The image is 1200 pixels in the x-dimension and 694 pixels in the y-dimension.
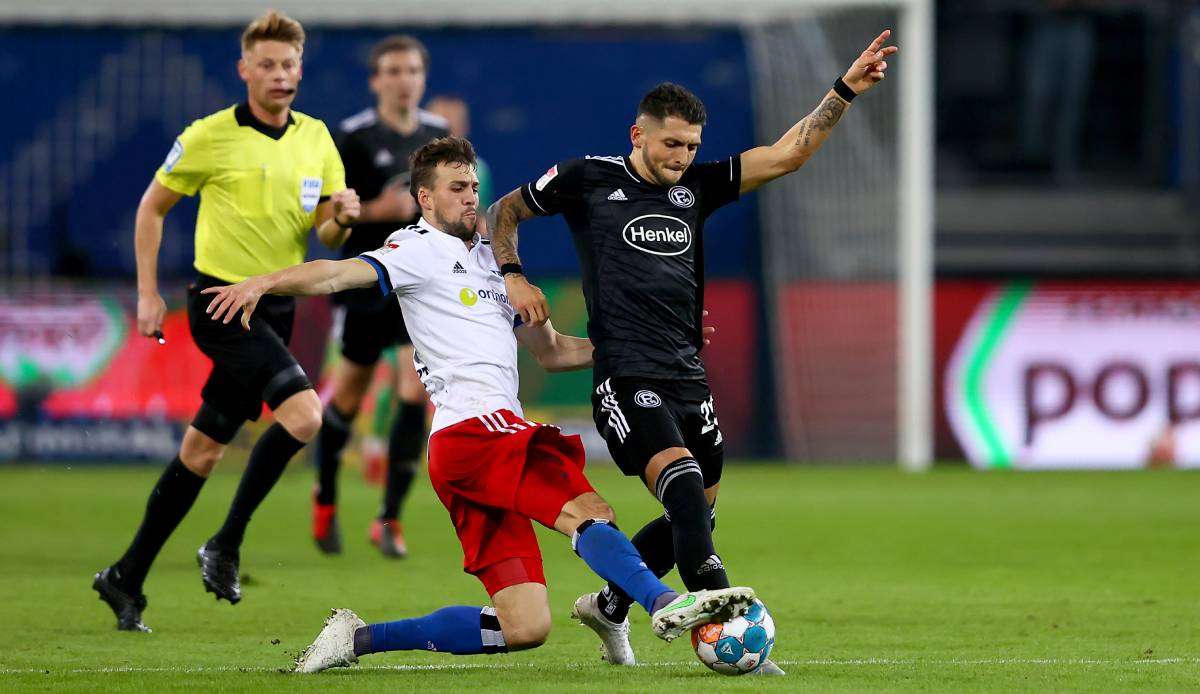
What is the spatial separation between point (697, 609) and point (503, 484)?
823 millimetres

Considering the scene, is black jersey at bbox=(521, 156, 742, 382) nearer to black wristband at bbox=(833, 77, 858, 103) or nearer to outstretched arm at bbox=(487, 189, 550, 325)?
outstretched arm at bbox=(487, 189, 550, 325)

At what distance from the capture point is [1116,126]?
2184 cm

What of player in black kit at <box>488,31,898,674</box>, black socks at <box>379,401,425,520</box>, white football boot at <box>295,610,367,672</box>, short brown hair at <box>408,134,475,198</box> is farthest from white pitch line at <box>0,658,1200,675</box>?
black socks at <box>379,401,425,520</box>

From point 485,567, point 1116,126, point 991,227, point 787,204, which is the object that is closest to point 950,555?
point 485,567

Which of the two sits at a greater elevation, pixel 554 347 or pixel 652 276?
pixel 652 276

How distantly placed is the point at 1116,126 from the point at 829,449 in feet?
25.7

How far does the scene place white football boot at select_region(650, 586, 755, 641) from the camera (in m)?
4.78

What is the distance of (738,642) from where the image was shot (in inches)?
198

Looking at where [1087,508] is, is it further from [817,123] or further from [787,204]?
[817,123]

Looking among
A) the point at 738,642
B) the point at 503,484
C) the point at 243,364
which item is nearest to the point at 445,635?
the point at 503,484

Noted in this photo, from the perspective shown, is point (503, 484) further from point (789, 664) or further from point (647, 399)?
point (789, 664)

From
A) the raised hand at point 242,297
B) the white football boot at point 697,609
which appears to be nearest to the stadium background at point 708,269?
the raised hand at point 242,297

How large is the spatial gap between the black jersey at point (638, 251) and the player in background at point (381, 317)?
282cm

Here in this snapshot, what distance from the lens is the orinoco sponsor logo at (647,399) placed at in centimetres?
577
